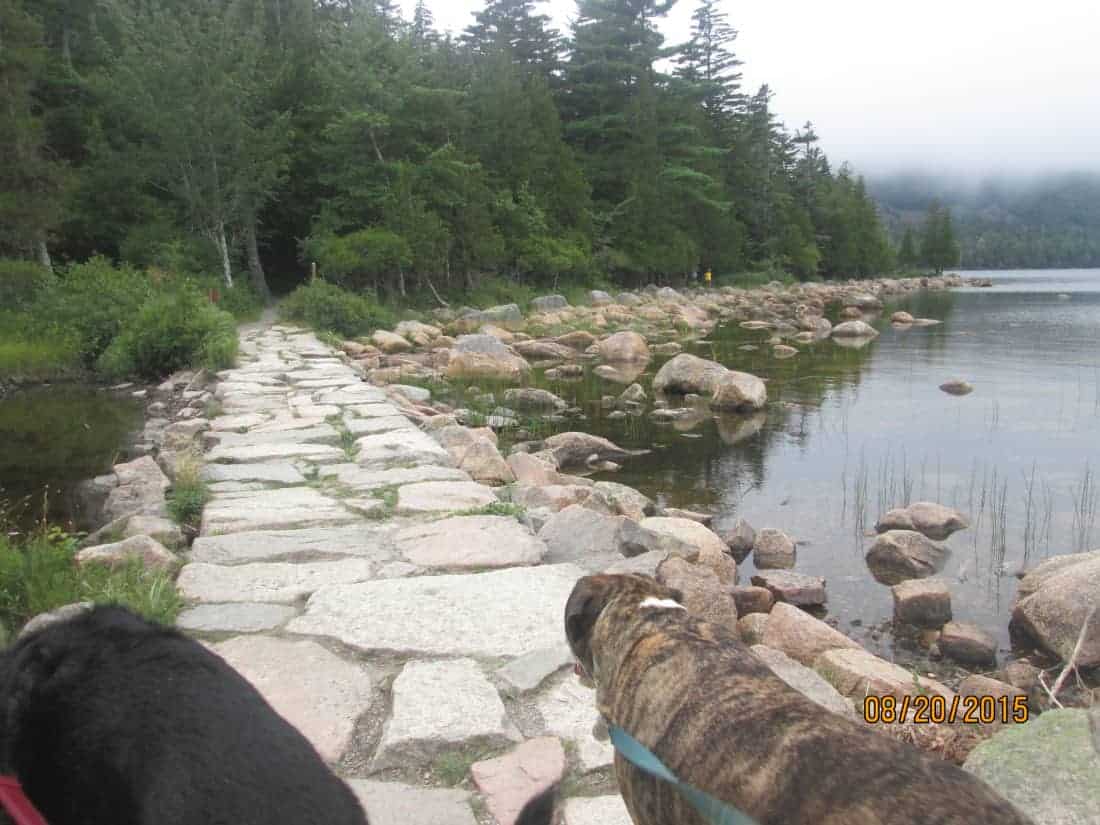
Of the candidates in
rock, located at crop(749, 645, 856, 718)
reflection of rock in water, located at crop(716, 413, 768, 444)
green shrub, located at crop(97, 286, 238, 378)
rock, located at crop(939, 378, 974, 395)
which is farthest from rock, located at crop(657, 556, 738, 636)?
rock, located at crop(939, 378, 974, 395)

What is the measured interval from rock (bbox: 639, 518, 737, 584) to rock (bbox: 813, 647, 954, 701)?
142cm

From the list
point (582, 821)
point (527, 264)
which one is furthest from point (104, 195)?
point (582, 821)

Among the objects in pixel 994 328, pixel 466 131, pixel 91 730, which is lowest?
pixel 994 328

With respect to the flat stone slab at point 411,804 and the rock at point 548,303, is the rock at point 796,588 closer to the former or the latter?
the flat stone slab at point 411,804

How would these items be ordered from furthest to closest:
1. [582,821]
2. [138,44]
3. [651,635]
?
[138,44] < [582,821] < [651,635]

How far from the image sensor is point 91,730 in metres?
1.33

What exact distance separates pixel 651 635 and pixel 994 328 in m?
30.4

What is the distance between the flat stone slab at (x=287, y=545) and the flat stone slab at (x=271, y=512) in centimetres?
15

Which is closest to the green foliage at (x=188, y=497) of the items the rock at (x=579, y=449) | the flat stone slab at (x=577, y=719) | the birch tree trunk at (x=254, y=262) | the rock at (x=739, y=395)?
the flat stone slab at (x=577, y=719)

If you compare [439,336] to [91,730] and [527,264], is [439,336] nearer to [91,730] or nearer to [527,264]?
[527,264]

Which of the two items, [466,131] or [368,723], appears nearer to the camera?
[368,723]

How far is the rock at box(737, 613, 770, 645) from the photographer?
492 centimetres

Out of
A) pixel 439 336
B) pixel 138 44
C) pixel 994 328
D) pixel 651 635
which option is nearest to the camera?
pixel 651 635

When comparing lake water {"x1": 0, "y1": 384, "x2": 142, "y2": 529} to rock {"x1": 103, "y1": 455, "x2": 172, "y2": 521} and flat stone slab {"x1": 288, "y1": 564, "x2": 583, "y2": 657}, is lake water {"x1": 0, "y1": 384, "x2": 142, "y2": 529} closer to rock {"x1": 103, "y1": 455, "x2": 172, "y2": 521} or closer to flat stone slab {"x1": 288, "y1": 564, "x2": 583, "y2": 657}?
rock {"x1": 103, "y1": 455, "x2": 172, "y2": 521}
